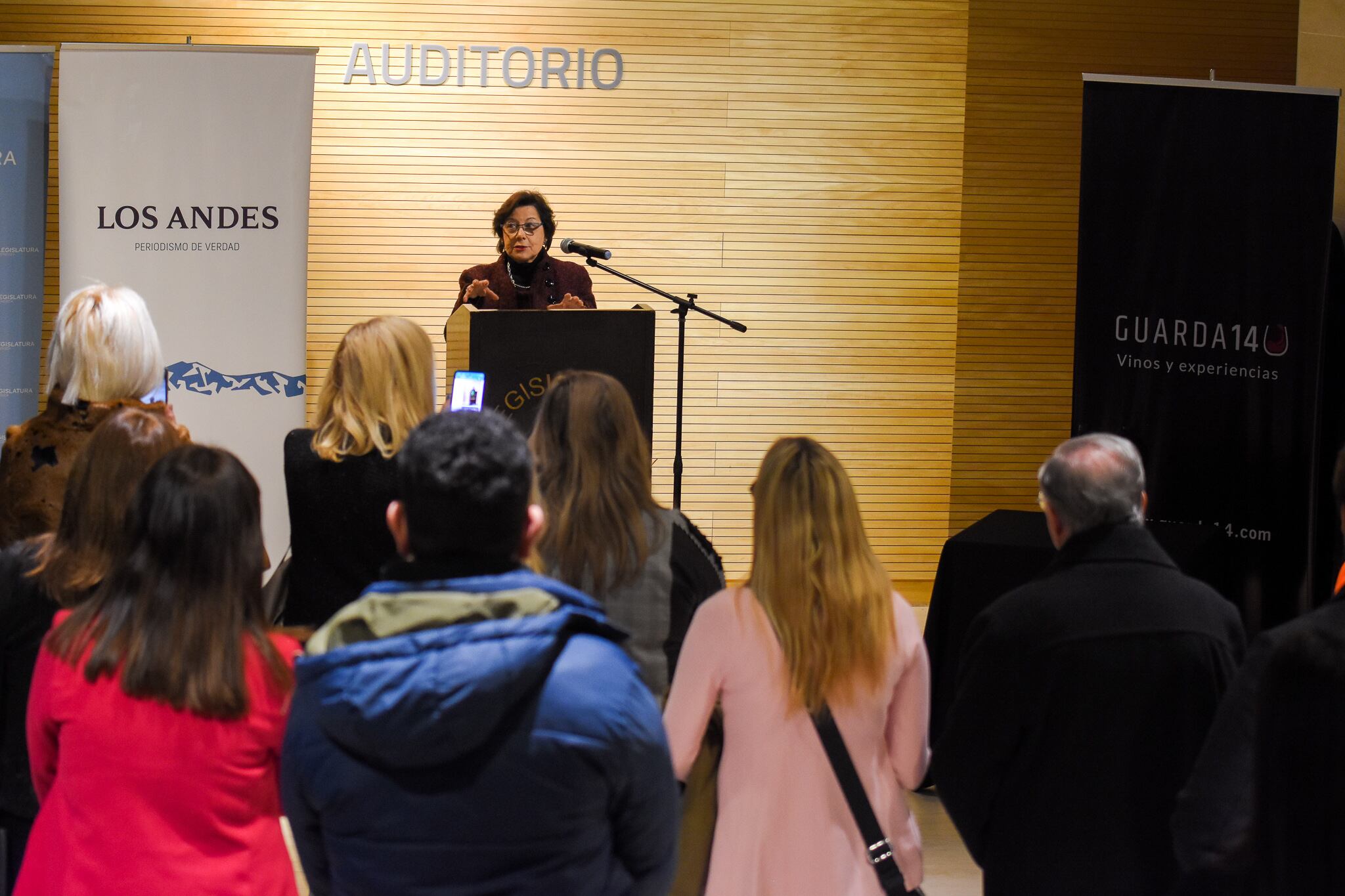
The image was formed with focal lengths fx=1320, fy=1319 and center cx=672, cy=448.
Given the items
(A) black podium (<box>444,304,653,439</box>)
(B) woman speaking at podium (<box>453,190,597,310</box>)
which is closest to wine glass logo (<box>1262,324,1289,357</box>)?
(A) black podium (<box>444,304,653,439</box>)

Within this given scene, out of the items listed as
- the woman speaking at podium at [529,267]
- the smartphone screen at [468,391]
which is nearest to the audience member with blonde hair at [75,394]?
the smartphone screen at [468,391]

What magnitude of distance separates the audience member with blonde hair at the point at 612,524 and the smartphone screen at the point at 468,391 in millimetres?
1459

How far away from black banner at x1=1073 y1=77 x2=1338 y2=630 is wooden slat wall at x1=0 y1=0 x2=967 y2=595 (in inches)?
81.2

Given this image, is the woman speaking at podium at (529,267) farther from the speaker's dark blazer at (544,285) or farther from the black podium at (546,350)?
the black podium at (546,350)

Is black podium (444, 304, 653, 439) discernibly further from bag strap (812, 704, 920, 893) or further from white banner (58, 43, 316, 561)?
bag strap (812, 704, 920, 893)

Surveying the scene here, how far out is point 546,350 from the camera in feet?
13.6

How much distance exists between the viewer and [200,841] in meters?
1.78

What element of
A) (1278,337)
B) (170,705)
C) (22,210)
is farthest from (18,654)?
(1278,337)

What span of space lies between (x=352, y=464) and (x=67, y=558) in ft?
2.04

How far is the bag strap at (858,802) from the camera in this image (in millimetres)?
2182

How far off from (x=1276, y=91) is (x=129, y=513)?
4579 mm

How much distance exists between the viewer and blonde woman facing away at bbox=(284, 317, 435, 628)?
2.55m

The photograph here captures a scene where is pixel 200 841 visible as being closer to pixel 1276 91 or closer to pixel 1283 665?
pixel 1283 665

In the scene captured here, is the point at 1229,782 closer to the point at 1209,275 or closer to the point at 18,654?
the point at 18,654
